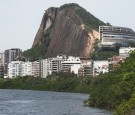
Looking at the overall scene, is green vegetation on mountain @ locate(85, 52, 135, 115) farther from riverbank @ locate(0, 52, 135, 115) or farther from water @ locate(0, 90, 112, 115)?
water @ locate(0, 90, 112, 115)

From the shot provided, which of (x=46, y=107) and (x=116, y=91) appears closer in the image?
(x=116, y=91)

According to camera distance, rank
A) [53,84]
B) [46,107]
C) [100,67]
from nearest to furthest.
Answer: [46,107] < [53,84] < [100,67]

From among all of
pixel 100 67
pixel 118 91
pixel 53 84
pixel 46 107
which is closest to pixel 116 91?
pixel 118 91

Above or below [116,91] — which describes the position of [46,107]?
below

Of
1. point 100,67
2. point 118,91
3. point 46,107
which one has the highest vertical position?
point 100,67

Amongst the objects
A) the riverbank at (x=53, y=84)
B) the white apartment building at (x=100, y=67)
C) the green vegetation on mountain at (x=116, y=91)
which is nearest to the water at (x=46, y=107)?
the green vegetation on mountain at (x=116, y=91)

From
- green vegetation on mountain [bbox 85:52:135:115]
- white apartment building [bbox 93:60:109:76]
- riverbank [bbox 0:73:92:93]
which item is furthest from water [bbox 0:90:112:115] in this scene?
white apartment building [bbox 93:60:109:76]

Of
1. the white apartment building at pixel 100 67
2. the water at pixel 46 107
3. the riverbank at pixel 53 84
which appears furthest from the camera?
the white apartment building at pixel 100 67

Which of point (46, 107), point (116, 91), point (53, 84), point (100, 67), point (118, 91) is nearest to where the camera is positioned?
point (118, 91)

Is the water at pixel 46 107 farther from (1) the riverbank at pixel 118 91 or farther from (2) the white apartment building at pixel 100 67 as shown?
(2) the white apartment building at pixel 100 67

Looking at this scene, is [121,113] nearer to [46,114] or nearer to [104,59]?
[46,114]

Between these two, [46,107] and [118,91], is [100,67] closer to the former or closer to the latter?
[46,107]
